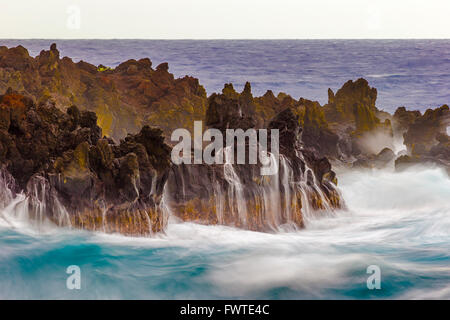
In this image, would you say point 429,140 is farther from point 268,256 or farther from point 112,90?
point 112,90

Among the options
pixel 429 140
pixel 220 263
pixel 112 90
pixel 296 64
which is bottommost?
pixel 220 263

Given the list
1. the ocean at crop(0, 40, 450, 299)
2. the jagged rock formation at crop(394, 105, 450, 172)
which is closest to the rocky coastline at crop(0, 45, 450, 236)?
the jagged rock formation at crop(394, 105, 450, 172)

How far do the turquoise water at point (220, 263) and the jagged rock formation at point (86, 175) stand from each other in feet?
1.24

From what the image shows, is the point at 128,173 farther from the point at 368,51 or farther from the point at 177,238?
the point at 368,51

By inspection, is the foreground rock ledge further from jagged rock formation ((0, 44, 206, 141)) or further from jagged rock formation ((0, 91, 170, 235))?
jagged rock formation ((0, 44, 206, 141))

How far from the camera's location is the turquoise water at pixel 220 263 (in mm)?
9789

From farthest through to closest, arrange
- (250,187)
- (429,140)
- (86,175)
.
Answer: (429,140) → (250,187) → (86,175)

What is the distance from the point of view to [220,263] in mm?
10859

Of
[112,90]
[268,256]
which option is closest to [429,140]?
[268,256]

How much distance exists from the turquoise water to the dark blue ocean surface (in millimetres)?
14735

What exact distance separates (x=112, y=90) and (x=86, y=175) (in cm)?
1003

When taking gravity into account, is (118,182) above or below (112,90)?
below

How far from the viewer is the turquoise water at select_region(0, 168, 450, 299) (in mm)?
9789
